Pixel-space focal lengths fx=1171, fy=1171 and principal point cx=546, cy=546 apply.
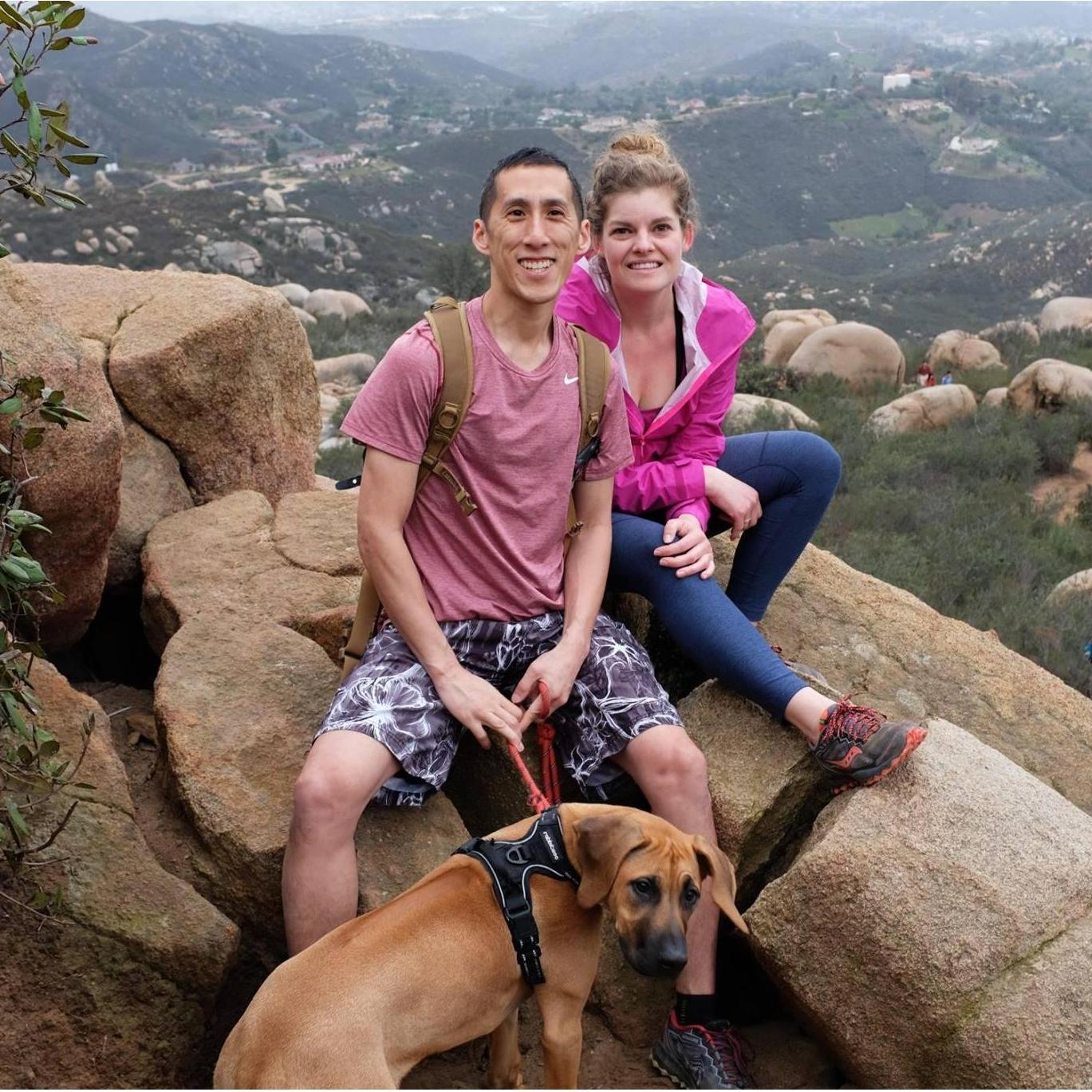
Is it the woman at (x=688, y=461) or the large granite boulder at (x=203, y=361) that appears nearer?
the woman at (x=688, y=461)

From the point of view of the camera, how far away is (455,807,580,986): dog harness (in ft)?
8.05

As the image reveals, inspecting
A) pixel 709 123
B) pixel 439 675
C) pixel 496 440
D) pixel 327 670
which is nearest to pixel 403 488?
pixel 496 440

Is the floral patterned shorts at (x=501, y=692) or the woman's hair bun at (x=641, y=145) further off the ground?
the woman's hair bun at (x=641, y=145)

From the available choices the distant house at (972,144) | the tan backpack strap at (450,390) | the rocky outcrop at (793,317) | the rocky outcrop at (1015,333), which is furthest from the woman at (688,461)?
the distant house at (972,144)

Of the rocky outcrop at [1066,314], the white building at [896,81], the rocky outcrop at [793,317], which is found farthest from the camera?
the white building at [896,81]

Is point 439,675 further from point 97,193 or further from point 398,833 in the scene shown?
point 97,193

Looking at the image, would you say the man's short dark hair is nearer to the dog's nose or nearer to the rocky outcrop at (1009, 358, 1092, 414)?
the dog's nose

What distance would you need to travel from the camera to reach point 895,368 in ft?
55.8

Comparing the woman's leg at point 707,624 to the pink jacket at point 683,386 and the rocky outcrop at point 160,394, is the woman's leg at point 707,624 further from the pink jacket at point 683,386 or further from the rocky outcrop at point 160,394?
the rocky outcrop at point 160,394

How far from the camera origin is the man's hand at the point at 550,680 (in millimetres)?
3004

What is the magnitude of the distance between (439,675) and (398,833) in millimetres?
438

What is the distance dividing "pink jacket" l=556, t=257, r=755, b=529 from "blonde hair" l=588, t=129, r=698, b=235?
184 mm

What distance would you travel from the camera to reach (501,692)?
3209mm

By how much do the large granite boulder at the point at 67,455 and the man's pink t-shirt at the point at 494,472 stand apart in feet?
3.07
